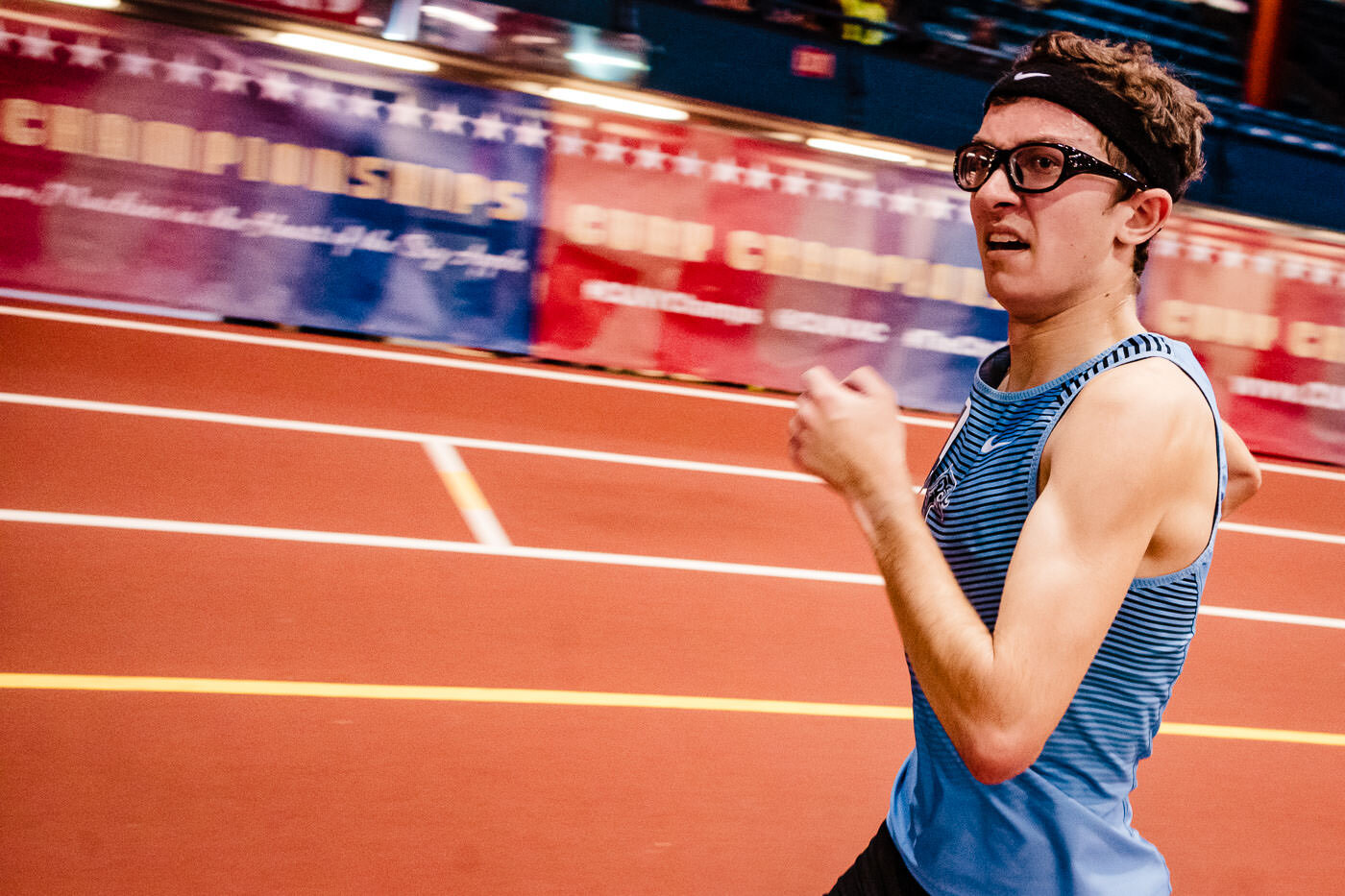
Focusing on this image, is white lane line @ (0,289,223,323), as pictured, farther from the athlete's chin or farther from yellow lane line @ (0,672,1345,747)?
the athlete's chin

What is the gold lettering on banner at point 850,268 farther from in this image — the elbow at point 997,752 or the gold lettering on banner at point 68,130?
the elbow at point 997,752

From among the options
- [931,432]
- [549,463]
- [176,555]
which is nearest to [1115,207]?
[176,555]

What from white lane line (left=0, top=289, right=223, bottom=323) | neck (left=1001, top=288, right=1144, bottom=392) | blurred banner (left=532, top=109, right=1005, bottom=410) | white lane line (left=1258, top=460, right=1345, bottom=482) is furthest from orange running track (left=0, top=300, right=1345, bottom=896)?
white lane line (left=1258, top=460, right=1345, bottom=482)

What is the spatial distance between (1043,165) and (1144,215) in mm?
149

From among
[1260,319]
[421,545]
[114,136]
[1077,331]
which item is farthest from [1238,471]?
[1260,319]

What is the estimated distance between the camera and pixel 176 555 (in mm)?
4703

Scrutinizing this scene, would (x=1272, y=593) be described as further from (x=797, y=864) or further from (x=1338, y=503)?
(x=797, y=864)

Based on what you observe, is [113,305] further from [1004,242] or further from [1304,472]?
[1304,472]

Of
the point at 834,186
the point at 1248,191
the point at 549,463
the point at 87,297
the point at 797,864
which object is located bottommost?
the point at 797,864

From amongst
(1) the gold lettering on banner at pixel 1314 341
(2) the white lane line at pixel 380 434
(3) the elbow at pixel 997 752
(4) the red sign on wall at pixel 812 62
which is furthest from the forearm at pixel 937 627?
(4) the red sign on wall at pixel 812 62

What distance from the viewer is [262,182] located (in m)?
8.33

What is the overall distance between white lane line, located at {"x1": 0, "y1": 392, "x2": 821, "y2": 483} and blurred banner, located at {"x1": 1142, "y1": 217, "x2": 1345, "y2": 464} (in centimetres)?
468

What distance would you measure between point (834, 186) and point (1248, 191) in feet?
19.6

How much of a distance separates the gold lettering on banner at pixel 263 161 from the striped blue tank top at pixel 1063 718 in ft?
25.1
